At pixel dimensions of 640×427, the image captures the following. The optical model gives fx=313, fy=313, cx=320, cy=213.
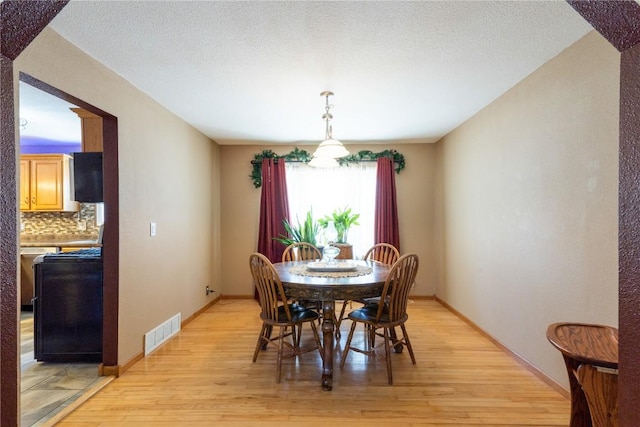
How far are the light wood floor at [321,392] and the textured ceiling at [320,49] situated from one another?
7.40 feet

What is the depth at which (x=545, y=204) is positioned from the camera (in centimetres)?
222

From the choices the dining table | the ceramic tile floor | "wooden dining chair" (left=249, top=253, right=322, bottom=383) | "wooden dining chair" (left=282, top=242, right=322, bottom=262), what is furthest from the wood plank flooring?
"wooden dining chair" (left=282, top=242, right=322, bottom=262)

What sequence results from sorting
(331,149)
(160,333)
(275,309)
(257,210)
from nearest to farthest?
1. (275,309)
2. (331,149)
3. (160,333)
4. (257,210)

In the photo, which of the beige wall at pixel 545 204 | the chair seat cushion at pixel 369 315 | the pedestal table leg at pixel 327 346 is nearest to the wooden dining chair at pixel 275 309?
the pedestal table leg at pixel 327 346

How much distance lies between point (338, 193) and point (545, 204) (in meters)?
2.69

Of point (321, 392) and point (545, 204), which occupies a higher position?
point (545, 204)

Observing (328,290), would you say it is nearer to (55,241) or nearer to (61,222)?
(55,241)

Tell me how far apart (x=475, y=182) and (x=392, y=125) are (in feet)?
3.69

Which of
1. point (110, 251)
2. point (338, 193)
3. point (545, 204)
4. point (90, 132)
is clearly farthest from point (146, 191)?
point (545, 204)

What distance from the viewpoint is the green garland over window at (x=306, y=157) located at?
14.6 feet

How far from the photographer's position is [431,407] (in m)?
1.95

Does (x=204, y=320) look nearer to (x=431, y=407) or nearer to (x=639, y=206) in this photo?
(x=431, y=407)

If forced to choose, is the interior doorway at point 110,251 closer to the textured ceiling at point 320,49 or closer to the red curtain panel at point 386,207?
the textured ceiling at point 320,49

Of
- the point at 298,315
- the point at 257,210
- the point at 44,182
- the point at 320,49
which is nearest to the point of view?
the point at 320,49
